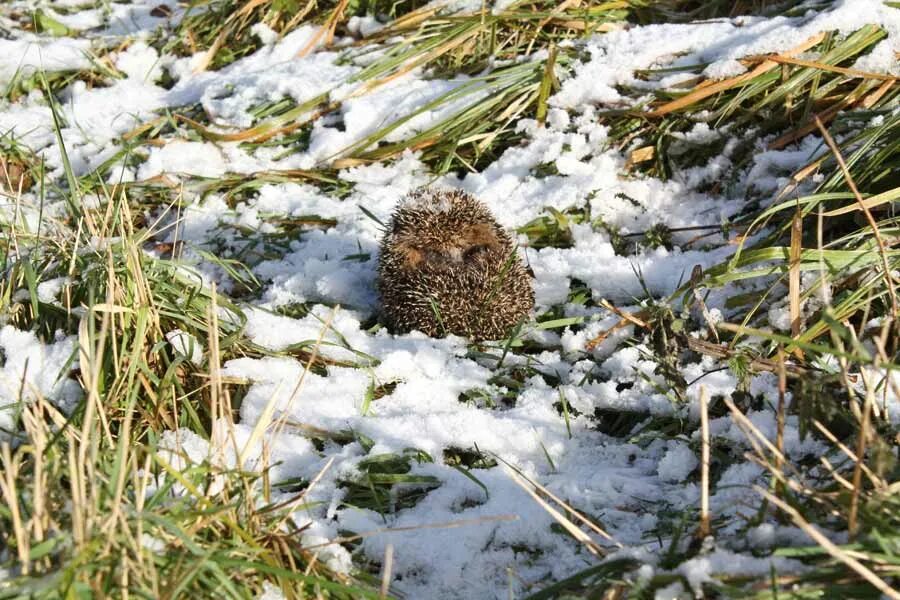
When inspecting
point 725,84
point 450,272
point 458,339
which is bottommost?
point 458,339

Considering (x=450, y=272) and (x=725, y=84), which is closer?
(x=450, y=272)

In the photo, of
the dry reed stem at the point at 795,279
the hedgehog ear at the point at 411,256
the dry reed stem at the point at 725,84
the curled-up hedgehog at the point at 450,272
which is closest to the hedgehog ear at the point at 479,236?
the curled-up hedgehog at the point at 450,272

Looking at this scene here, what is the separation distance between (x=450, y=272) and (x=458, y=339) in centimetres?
28

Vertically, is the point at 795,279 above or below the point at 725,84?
below

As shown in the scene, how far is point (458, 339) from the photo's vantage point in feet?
11.2

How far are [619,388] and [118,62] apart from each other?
4.31m

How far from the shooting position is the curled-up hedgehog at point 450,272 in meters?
3.34

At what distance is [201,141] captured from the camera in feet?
15.8

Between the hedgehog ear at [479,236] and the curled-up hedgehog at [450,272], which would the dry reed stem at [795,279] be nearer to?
the curled-up hedgehog at [450,272]

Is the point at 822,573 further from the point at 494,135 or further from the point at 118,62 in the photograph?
the point at 118,62

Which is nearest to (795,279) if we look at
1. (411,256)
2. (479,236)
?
(479,236)

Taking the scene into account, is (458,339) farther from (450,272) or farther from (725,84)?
(725,84)

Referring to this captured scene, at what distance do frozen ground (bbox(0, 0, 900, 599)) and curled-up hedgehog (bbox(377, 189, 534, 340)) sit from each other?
113mm

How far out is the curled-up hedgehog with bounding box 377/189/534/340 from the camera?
3.34m
